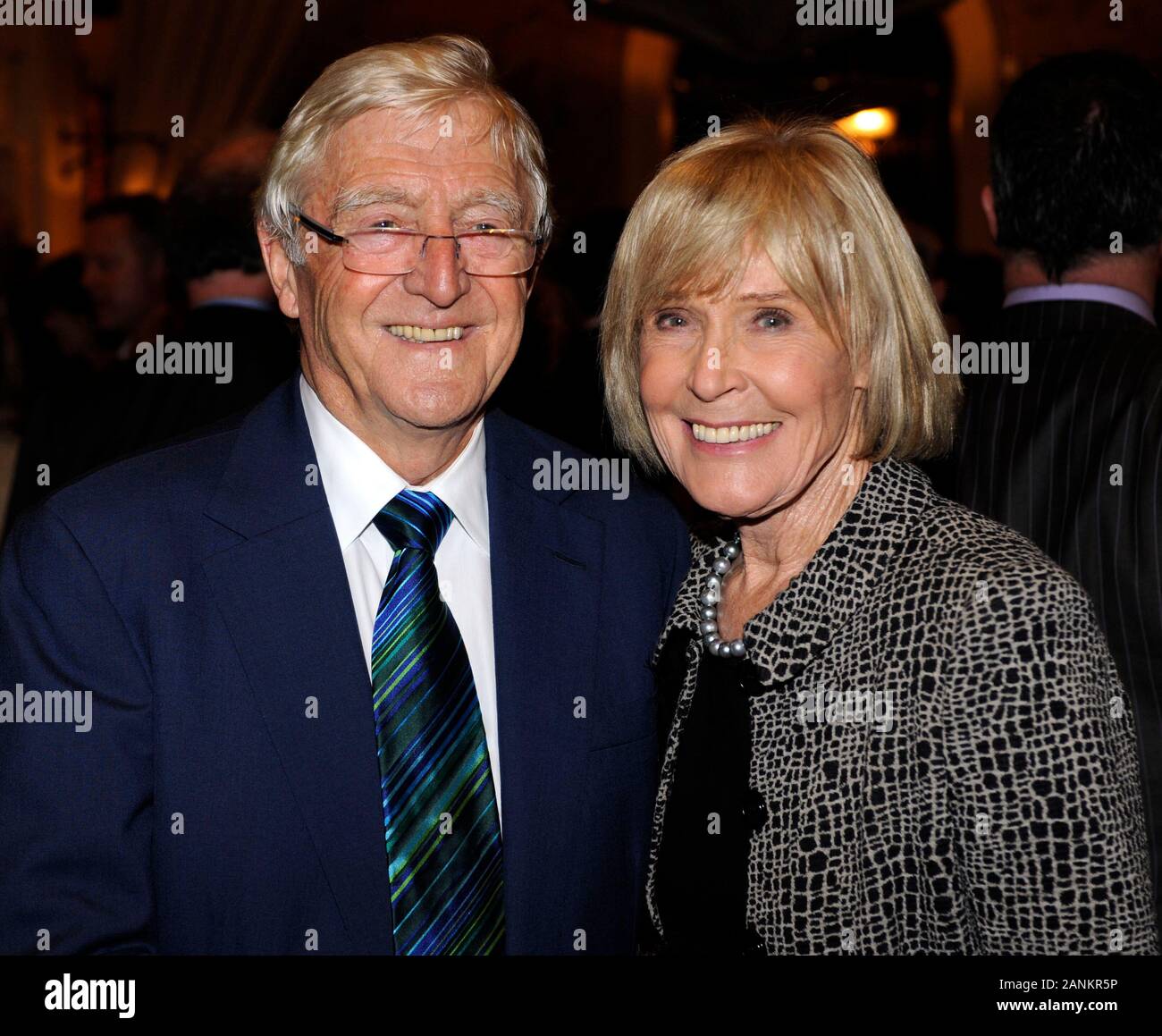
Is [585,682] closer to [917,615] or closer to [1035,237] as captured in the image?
[917,615]

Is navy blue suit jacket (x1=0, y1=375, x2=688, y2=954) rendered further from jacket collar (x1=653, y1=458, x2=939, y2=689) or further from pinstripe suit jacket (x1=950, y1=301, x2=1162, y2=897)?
pinstripe suit jacket (x1=950, y1=301, x2=1162, y2=897)

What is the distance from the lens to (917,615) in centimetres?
165

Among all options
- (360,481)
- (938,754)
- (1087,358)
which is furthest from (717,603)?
(1087,358)

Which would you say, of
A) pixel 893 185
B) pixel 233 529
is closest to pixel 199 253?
pixel 233 529

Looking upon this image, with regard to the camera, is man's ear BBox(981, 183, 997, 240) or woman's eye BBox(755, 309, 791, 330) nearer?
woman's eye BBox(755, 309, 791, 330)

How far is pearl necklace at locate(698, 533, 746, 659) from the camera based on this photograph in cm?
186

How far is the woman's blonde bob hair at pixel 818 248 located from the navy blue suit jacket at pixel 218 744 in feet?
2.06

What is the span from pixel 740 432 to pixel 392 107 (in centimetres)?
74

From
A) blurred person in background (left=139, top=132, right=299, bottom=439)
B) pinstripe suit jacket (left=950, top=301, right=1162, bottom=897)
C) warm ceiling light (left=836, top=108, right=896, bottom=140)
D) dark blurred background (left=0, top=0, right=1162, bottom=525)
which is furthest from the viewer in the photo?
warm ceiling light (left=836, top=108, right=896, bottom=140)

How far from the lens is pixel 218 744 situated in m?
1.73

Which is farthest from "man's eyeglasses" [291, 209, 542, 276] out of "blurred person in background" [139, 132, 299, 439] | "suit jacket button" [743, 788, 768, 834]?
"blurred person in background" [139, 132, 299, 439]

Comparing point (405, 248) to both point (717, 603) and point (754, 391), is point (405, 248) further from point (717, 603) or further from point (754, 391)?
point (717, 603)

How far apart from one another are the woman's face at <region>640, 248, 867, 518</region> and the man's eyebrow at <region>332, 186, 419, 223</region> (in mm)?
423
